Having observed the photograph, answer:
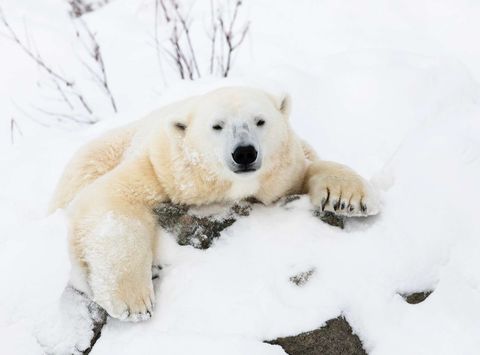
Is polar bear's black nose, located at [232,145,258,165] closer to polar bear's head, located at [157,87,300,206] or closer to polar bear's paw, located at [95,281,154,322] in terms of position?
polar bear's head, located at [157,87,300,206]

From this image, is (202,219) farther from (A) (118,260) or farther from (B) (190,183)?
(A) (118,260)

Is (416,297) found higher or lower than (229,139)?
lower

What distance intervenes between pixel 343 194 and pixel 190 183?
648mm

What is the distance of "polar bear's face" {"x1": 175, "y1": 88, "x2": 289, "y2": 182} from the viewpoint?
7.59 ft

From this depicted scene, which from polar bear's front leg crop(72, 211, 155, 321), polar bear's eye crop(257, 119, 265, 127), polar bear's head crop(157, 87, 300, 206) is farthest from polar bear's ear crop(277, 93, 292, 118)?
polar bear's front leg crop(72, 211, 155, 321)

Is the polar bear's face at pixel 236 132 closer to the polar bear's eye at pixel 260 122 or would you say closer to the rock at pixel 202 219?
the polar bear's eye at pixel 260 122

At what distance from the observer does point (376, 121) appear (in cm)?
388

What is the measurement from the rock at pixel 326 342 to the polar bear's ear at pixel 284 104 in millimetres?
1089

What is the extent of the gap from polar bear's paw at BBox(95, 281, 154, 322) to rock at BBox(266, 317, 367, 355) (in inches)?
19.4

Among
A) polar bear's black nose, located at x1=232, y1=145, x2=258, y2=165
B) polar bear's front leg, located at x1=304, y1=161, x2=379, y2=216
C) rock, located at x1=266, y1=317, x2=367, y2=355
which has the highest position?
polar bear's black nose, located at x1=232, y1=145, x2=258, y2=165

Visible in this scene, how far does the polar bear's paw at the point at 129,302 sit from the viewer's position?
2070 millimetres

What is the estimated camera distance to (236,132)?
2.33m

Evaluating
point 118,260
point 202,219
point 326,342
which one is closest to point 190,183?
point 202,219

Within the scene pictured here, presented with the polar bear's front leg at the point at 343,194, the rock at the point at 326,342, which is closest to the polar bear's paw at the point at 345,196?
the polar bear's front leg at the point at 343,194
